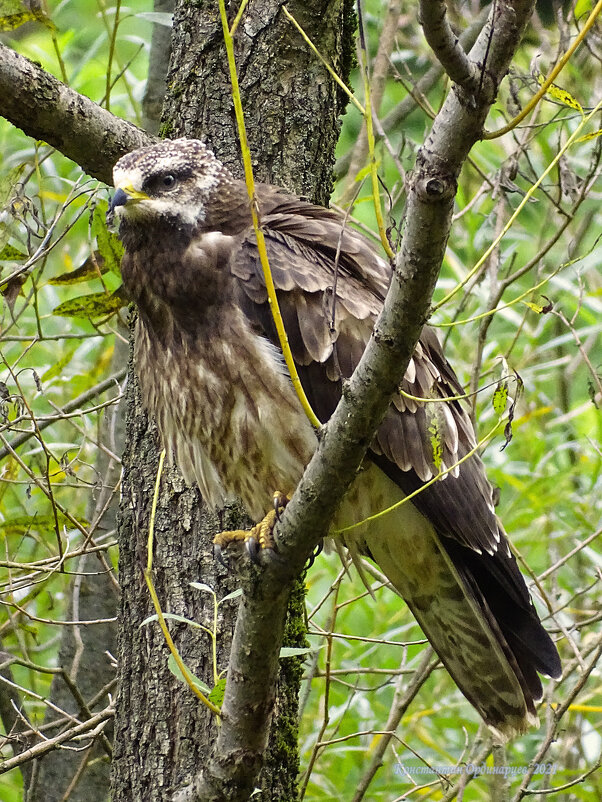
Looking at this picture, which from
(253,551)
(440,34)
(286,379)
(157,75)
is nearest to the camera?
(440,34)

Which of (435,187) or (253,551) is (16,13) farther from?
(435,187)

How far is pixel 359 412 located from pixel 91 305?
5.93 feet

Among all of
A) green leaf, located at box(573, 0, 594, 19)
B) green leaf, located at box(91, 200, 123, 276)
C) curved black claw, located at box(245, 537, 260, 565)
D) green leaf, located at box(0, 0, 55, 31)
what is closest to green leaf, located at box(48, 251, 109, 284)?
green leaf, located at box(91, 200, 123, 276)

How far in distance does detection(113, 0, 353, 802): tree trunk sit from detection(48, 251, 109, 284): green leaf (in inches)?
19.1

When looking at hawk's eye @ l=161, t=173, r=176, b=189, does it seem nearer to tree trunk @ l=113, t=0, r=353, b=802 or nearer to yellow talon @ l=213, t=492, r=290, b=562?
tree trunk @ l=113, t=0, r=353, b=802

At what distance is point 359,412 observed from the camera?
1981 millimetres

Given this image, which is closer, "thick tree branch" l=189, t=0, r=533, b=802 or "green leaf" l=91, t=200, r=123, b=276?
"thick tree branch" l=189, t=0, r=533, b=802

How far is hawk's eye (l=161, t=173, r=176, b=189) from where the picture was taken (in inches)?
120

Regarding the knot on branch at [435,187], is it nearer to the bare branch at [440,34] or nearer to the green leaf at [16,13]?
the bare branch at [440,34]

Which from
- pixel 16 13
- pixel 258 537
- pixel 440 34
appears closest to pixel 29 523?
pixel 258 537

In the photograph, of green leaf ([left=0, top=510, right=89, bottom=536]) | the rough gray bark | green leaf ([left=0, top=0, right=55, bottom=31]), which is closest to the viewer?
green leaf ([left=0, top=0, right=55, bottom=31])

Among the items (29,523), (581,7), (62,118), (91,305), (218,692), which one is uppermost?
(581,7)

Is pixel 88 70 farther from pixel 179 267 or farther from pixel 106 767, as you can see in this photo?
pixel 106 767

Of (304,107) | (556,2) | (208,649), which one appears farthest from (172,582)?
(556,2)
